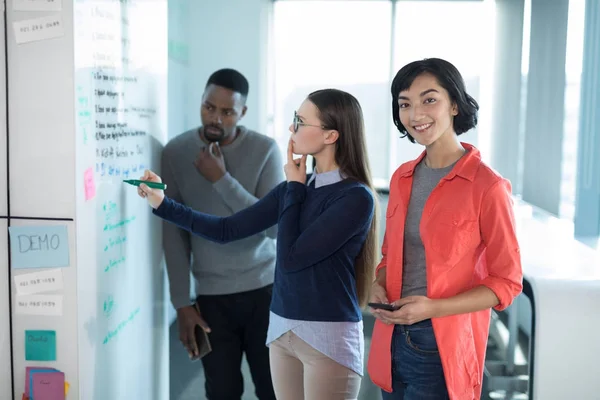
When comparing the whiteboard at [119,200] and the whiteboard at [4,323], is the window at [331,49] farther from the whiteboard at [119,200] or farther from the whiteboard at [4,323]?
the whiteboard at [4,323]

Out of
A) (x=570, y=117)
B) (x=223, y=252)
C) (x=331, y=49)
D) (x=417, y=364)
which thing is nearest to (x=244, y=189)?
(x=223, y=252)

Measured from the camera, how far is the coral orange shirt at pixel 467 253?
138cm

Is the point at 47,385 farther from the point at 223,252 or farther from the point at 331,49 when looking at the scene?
the point at 331,49

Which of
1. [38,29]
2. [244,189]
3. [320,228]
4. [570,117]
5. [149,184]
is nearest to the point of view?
[38,29]

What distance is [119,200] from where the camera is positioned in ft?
6.14

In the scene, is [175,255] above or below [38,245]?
below

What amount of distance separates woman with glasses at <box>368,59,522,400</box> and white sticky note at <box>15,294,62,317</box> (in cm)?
79

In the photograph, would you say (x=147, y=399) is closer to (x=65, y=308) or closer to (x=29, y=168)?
(x=65, y=308)

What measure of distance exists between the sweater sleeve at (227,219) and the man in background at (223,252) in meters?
0.23

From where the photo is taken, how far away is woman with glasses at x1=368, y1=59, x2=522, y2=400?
1387 millimetres

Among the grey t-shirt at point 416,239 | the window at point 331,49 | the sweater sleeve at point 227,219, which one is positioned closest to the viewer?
the grey t-shirt at point 416,239

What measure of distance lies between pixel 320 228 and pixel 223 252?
0.69 metres

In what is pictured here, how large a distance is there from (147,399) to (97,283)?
0.69 metres

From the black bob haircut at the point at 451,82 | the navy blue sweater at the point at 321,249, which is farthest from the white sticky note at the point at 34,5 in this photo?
the black bob haircut at the point at 451,82
